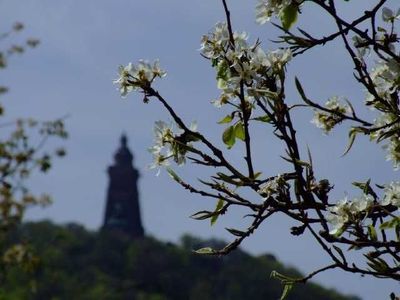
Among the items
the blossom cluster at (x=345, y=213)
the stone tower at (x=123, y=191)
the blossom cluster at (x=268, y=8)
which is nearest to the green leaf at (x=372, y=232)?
the blossom cluster at (x=345, y=213)

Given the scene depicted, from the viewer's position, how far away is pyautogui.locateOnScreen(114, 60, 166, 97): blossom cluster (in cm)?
323

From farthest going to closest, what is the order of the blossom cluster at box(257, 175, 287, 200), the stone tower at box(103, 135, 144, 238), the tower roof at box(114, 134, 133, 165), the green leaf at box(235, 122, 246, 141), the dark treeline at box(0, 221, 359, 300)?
the tower roof at box(114, 134, 133, 165) → the stone tower at box(103, 135, 144, 238) → the dark treeline at box(0, 221, 359, 300) → the green leaf at box(235, 122, 246, 141) → the blossom cluster at box(257, 175, 287, 200)

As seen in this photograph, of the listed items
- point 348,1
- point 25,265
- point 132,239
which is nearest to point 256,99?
point 348,1

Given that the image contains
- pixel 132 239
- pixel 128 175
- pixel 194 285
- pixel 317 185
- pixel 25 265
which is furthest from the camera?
pixel 128 175

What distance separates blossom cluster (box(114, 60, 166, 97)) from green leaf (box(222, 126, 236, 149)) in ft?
0.96

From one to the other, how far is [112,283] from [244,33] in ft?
357

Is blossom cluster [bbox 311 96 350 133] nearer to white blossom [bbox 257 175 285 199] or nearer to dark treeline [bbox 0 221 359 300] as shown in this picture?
white blossom [bbox 257 175 285 199]

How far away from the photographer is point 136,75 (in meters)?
3.24

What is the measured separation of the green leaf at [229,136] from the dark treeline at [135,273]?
97.3 m

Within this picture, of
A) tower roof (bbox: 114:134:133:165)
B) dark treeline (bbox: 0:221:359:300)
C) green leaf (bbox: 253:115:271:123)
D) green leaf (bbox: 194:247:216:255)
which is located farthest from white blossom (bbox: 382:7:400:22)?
Answer: tower roof (bbox: 114:134:133:165)

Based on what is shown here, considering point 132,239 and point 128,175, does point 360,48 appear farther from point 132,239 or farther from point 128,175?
point 128,175

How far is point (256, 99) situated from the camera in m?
2.93

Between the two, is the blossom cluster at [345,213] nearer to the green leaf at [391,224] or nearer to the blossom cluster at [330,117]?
the green leaf at [391,224]

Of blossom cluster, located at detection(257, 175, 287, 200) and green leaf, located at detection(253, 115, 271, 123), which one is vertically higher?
green leaf, located at detection(253, 115, 271, 123)
